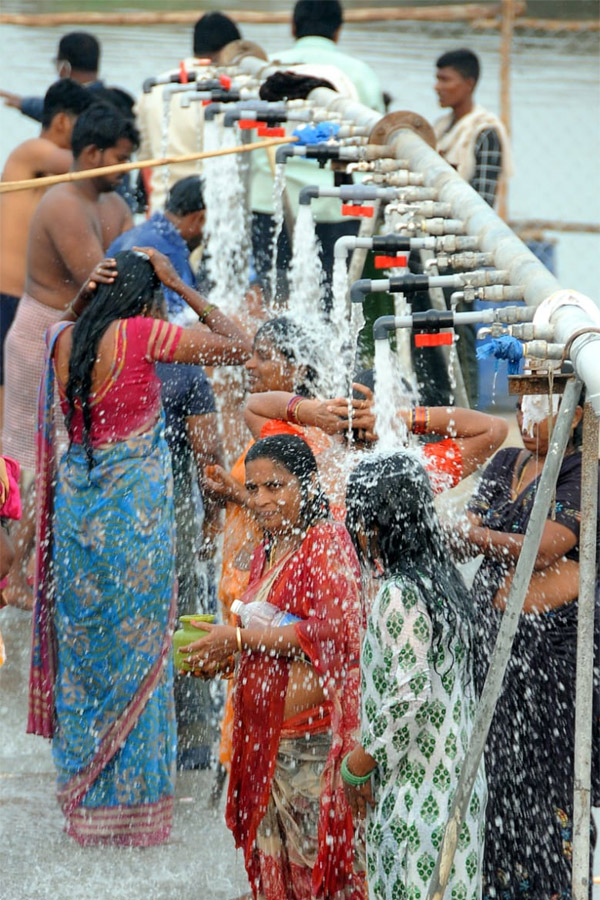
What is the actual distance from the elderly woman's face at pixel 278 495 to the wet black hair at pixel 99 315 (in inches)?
38.2

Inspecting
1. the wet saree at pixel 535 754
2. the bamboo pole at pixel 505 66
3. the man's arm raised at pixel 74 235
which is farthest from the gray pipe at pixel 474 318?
the bamboo pole at pixel 505 66

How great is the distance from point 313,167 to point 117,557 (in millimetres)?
2999

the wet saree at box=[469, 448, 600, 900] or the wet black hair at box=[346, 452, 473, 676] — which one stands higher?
the wet black hair at box=[346, 452, 473, 676]

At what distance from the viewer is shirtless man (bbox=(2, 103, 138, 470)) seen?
19.5 feet

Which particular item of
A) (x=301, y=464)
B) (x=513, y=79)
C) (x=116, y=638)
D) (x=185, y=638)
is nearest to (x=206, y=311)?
(x=116, y=638)

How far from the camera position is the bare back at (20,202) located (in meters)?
6.91

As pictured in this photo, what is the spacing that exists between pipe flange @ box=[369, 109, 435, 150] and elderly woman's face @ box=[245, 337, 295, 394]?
108cm

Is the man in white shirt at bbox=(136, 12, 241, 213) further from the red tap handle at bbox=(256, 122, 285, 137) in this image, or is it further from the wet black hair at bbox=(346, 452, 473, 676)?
the wet black hair at bbox=(346, 452, 473, 676)

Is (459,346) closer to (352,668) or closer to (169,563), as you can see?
(169,563)

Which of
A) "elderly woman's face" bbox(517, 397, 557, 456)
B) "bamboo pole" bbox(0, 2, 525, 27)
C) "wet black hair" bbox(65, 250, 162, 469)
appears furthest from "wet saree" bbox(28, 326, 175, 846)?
"bamboo pole" bbox(0, 2, 525, 27)

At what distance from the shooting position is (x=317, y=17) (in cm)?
741

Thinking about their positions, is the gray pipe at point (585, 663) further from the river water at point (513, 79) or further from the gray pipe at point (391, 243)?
the river water at point (513, 79)

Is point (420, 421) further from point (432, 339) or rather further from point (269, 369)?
point (269, 369)

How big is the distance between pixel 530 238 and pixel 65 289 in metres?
4.14
